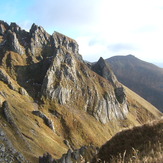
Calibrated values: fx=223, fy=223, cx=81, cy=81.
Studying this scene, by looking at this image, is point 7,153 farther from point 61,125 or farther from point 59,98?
point 59,98

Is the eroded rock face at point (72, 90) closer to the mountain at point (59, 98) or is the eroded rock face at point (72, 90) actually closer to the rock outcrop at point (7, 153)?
the mountain at point (59, 98)

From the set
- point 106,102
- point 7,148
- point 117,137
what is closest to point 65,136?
point 106,102

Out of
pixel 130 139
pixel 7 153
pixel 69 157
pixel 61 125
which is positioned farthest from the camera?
pixel 61 125

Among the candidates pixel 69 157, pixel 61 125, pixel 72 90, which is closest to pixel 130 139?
pixel 69 157

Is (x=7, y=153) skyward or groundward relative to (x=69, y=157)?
skyward

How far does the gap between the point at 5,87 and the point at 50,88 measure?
3728 centimetres

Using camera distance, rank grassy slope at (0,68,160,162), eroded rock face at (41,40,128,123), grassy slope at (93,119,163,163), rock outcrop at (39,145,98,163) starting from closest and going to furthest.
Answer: grassy slope at (93,119,163,163) → rock outcrop at (39,145,98,163) → grassy slope at (0,68,160,162) → eroded rock face at (41,40,128,123)

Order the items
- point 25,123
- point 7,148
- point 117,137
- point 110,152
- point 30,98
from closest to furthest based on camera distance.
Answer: point 110,152, point 117,137, point 7,148, point 25,123, point 30,98

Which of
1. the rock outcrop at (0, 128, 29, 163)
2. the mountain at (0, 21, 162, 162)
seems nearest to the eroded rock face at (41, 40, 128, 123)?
the mountain at (0, 21, 162, 162)

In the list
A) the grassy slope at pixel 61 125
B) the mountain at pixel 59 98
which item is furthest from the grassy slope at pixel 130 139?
the mountain at pixel 59 98

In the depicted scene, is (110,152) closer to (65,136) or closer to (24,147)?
(24,147)

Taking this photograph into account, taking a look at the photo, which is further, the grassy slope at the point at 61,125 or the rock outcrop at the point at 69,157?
the grassy slope at the point at 61,125

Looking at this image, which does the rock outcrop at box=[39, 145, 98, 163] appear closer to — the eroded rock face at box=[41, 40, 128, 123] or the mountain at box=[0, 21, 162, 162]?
the mountain at box=[0, 21, 162, 162]

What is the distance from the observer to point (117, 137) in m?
13.1
